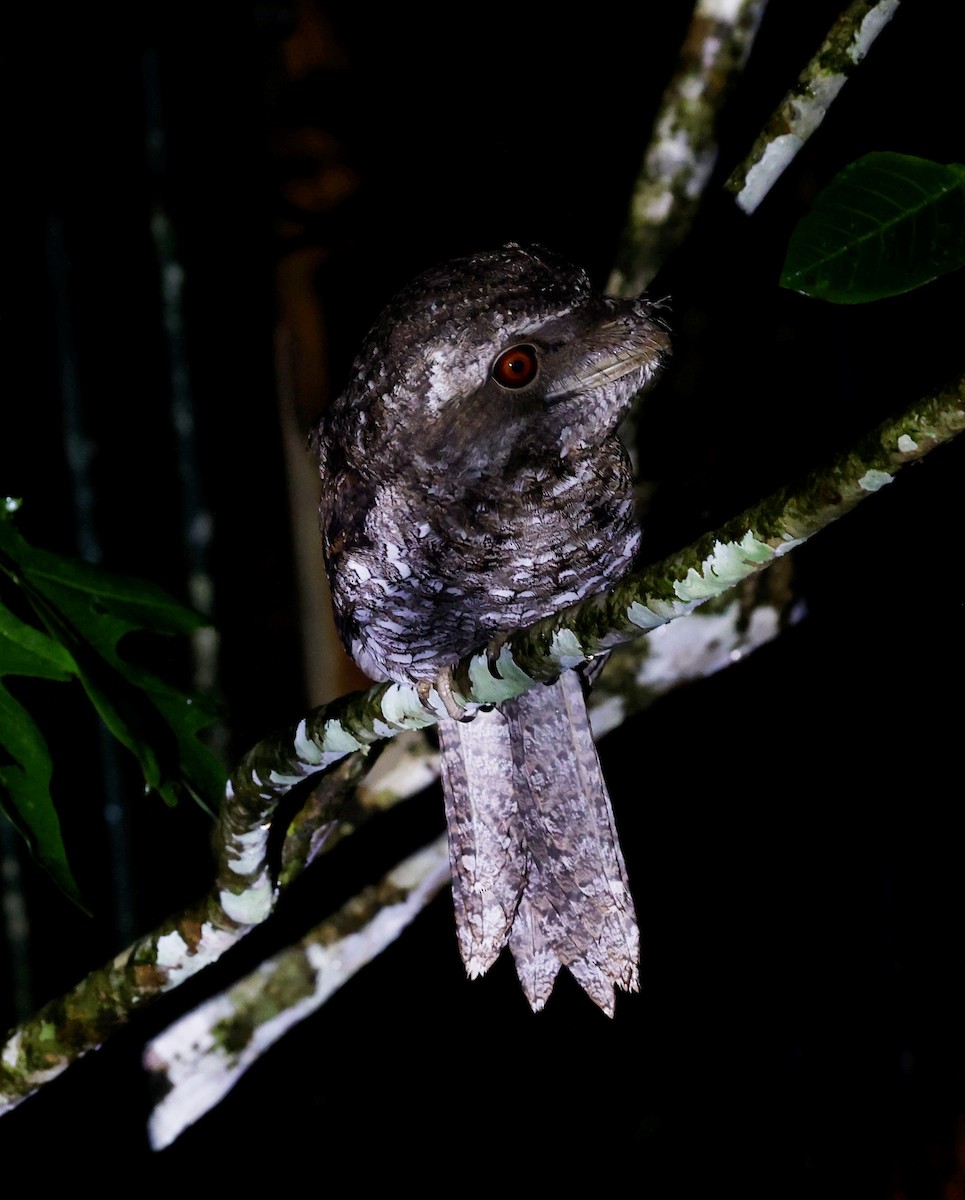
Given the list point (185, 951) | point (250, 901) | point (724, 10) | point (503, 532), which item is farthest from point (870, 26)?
point (185, 951)

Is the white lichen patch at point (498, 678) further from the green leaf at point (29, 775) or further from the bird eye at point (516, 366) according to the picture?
the green leaf at point (29, 775)

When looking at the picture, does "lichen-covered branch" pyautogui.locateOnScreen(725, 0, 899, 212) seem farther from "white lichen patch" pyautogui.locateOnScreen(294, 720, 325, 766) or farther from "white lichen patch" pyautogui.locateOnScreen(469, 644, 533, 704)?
"white lichen patch" pyautogui.locateOnScreen(294, 720, 325, 766)

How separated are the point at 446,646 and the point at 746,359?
137 cm

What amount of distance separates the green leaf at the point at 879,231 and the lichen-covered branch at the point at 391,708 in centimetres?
9

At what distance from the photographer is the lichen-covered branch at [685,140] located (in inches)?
78.7

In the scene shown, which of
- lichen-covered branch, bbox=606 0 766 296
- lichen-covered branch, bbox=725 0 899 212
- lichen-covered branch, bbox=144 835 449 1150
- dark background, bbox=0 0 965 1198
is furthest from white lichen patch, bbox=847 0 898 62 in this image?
lichen-covered branch, bbox=144 835 449 1150

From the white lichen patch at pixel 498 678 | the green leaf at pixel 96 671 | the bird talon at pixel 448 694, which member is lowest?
the white lichen patch at pixel 498 678

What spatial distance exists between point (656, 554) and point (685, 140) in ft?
2.58

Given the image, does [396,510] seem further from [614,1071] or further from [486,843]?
[614,1071]

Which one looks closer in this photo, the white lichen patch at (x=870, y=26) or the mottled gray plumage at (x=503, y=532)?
the mottled gray plumage at (x=503, y=532)

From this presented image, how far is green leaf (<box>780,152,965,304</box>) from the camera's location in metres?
0.79

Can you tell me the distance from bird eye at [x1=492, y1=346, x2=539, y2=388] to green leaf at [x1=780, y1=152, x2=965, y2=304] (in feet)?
1.93

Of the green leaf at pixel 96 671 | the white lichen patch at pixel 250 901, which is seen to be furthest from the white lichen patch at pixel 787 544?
the white lichen patch at pixel 250 901

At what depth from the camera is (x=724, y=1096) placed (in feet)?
10.5
